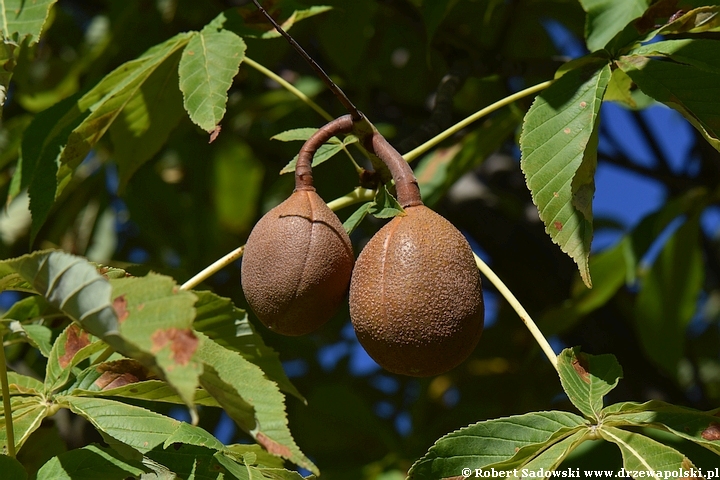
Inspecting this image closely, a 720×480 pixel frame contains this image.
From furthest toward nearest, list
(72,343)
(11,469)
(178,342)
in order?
(72,343) → (11,469) → (178,342)

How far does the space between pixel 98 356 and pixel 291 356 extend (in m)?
1.81

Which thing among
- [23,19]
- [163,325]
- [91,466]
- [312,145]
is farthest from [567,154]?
[23,19]

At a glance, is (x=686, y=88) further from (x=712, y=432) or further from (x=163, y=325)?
(x=163, y=325)

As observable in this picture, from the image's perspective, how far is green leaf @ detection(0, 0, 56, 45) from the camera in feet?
5.51

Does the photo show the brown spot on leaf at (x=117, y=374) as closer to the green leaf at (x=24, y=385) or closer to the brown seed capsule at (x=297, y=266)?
the green leaf at (x=24, y=385)

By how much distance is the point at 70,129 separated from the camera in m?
1.73

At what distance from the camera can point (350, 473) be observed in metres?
2.53

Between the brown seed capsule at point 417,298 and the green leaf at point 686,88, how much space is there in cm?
47

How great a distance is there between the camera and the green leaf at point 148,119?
1909mm

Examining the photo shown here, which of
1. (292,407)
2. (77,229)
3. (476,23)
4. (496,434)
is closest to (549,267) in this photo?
(476,23)

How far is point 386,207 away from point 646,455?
559 millimetres

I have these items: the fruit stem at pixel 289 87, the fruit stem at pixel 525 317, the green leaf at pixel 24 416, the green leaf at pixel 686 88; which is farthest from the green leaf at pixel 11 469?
the green leaf at pixel 686 88

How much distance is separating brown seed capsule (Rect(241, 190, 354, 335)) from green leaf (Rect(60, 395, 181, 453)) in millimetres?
238

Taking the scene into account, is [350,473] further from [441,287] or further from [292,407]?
[441,287]
